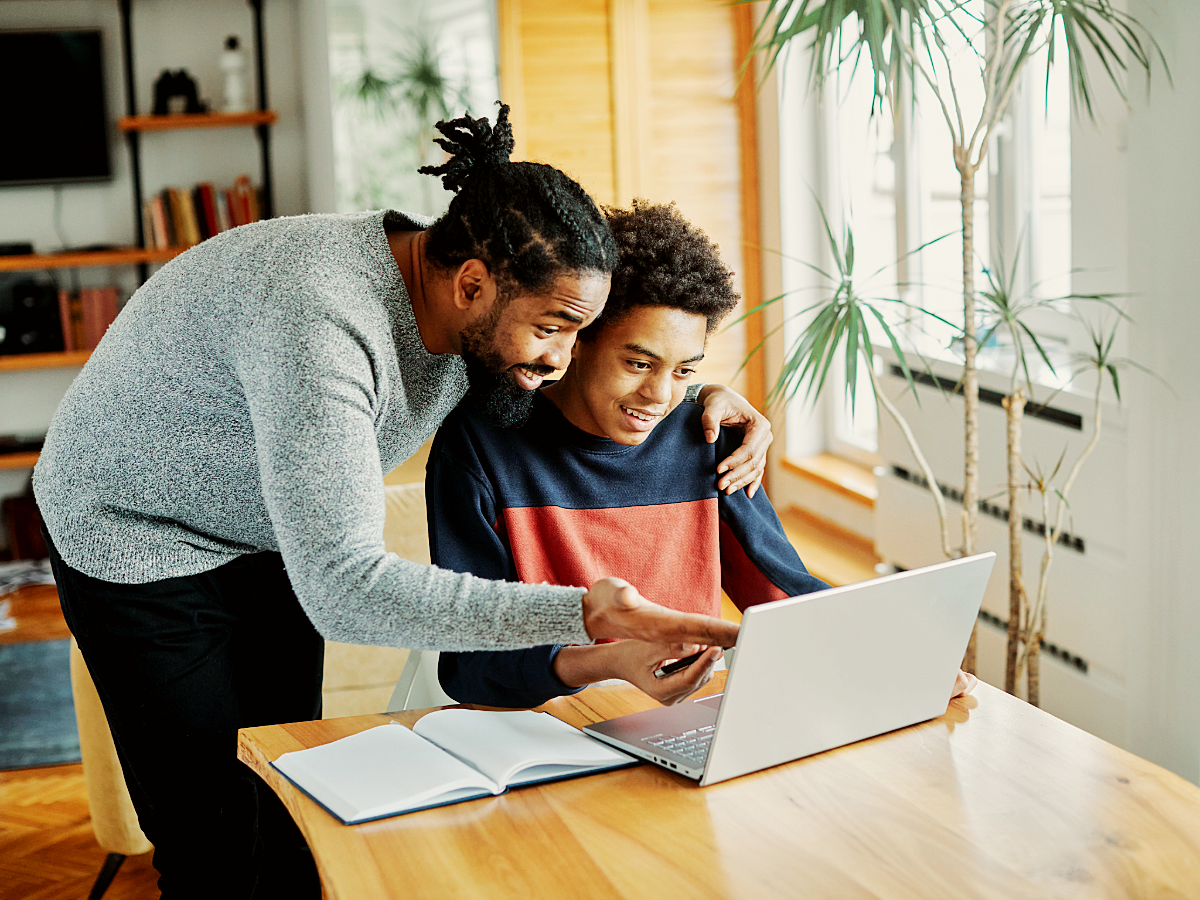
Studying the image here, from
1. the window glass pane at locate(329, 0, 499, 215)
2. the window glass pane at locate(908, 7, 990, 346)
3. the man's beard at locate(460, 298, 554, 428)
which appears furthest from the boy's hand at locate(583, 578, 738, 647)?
the window glass pane at locate(329, 0, 499, 215)

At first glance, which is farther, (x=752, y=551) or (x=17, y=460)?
(x=17, y=460)

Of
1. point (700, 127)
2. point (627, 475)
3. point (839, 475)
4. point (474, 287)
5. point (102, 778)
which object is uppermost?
point (700, 127)

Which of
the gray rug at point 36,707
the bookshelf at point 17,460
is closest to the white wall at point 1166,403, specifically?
the gray rug at point 36,707

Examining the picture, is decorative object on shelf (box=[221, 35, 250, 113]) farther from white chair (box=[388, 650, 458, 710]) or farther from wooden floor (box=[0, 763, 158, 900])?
white chair (box=[388, 650, 458, 710])

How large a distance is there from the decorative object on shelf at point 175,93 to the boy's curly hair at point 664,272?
3.99m

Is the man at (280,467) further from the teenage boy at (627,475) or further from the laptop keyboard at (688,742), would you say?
the laptop keyboard at (688,742)

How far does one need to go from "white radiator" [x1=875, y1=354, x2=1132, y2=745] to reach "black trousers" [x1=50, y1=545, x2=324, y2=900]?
144 cm

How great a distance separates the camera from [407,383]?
131cm

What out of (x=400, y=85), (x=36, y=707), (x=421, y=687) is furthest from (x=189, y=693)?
(x=400, y=85)

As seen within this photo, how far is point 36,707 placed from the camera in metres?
3.23

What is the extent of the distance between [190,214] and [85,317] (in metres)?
0.61

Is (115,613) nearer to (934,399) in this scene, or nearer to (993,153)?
(934,399)

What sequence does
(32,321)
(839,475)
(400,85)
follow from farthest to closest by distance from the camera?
(32,321) < (400,85) < (839,475)

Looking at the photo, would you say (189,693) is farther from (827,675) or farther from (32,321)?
(32,321)
